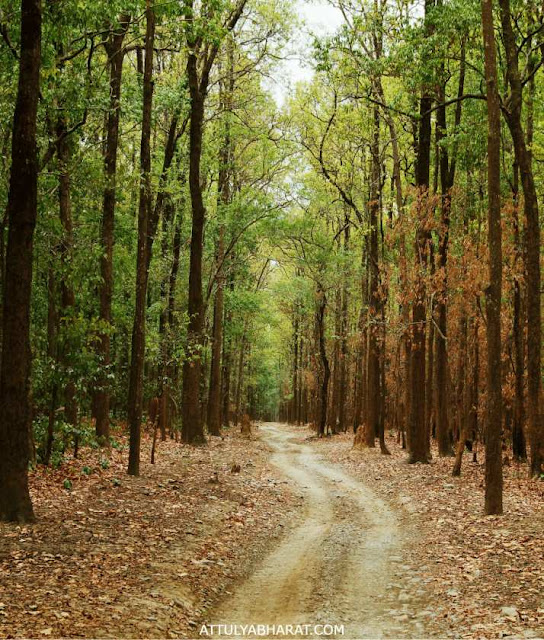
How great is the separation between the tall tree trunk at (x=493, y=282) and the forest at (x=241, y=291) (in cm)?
4

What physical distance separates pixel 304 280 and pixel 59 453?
73.1 ft

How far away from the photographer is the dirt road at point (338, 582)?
6727mm

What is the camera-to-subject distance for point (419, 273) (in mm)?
18391

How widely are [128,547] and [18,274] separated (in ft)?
13.9

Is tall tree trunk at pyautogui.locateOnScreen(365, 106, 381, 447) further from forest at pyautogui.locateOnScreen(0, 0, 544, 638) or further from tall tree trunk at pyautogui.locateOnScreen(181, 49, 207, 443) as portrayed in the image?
tall tree trunk at pyautogui.locateOnScreen(181, 49, 207, 443)

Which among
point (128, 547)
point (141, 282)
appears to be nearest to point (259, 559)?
A: point (128, 547)

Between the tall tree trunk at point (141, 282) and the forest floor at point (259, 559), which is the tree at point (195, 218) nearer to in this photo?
the tall tree trunk at point (141, 282)

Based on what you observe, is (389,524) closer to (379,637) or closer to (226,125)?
(379,637)

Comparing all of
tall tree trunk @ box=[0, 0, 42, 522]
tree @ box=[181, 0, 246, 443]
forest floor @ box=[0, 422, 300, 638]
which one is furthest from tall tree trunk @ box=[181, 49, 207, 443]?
tall tree trunk @ box=[0, 0, 42, 522]

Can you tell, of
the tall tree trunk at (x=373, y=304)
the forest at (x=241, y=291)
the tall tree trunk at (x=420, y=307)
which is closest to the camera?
the forest at (x=241, y=291)

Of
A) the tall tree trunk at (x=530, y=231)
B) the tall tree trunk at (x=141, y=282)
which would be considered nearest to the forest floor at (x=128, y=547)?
the tall tree trunk at (x=141, y=282)

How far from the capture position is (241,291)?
31.5m

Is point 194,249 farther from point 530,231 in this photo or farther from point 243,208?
point 530,231

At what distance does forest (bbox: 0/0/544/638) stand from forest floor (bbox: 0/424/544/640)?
57 millimetres
